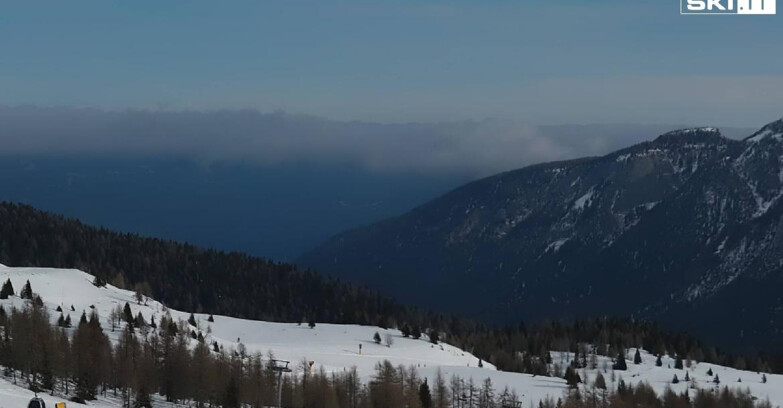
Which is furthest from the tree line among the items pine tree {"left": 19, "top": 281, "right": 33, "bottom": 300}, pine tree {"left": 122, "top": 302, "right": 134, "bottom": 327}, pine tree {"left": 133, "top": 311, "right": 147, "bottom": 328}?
pine tree {"left": 19, "top": 281, "right": 33, "bottom": 300}

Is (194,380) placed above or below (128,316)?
below

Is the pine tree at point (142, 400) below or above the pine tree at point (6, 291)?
below

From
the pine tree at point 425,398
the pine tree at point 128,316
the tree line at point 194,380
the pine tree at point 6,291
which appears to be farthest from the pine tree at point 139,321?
the pine tree at point 425,398

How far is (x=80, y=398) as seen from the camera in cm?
11725

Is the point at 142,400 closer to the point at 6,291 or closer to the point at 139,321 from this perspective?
the point at 139,321

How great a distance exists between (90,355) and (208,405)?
18175 millimetres

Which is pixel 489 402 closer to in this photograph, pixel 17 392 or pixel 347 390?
pixel 347 390

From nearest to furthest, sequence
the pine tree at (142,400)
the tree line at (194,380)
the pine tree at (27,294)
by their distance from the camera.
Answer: the pine tree at (142,400)
the tree line at (194,380)
the pine tree at (27,294)

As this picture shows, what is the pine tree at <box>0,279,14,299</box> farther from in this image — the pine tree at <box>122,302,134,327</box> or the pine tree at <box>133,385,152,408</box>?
the pine tree at <box>133,385,152,408</box>

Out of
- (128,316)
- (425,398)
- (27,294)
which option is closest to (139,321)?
(128,316)

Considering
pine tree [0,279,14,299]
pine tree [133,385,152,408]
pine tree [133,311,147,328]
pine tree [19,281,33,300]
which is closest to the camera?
pine tree [133,385,152,408]

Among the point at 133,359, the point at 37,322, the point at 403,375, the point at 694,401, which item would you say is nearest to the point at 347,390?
the point at 403,375

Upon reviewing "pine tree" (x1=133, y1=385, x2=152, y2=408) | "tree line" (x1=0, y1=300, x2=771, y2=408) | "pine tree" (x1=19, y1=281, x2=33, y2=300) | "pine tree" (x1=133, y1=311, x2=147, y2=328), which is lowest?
"pine tree" (x1=133, y1=385, x2=152, y2=408)

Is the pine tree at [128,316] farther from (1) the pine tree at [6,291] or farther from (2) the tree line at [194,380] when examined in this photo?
(1) the pine tree at [6,291]
